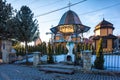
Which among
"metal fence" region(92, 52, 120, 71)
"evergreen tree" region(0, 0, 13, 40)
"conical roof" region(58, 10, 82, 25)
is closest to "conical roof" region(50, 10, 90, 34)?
"conical roof" region(58, 10, 82, 25)

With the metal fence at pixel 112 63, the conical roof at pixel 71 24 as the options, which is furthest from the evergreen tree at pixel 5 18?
the metal fence at pixel 112 63

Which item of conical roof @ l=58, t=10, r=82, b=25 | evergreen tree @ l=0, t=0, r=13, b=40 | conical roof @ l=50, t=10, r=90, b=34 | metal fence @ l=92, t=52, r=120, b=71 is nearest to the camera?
metal fence @ l=92, t=52, r=120, b=71

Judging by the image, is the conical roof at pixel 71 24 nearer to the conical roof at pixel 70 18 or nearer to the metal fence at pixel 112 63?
the conical roof at pixel 70 18

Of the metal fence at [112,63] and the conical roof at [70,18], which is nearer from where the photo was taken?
the metal fence at [112,63]

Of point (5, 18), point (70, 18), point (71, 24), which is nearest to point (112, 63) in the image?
point (71, 24)

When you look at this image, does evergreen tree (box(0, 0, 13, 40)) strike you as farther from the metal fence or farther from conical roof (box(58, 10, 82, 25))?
the metal fence

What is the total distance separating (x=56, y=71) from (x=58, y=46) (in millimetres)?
11235

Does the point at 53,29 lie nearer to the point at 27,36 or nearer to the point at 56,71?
the point at 27,36

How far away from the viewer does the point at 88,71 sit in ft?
30.6

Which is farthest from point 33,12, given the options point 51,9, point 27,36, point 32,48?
point 32,48

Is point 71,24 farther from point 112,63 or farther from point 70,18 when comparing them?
point 112,63

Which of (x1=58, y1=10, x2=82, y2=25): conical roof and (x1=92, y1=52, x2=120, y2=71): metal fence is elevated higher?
(x1=58, y1=10, x2=82, y2=25): conical roof

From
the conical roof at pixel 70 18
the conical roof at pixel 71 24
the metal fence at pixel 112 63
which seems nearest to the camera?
the metal fence at pixel 112 63

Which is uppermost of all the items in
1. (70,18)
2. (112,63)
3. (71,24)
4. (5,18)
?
(5,18)
